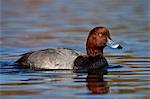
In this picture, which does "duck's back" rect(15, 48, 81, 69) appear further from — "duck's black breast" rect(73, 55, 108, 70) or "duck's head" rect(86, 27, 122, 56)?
"duck's head" rect(86, 27, 122, 56)

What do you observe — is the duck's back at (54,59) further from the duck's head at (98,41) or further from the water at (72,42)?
the duck's head at (98,41)

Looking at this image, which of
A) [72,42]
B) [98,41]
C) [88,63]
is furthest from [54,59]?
[72,42]

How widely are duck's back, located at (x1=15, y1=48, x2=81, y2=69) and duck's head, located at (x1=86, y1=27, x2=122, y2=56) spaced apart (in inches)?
21.8

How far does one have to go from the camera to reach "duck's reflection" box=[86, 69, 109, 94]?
417 inches

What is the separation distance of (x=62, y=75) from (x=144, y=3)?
18857 millimetres

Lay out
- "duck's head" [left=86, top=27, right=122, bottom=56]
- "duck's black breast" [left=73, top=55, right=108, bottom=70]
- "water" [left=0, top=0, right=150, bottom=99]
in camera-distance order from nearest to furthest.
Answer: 1. "water" [left=0, top=0, right=150, bottom=99]
2. "duck's black breast" [left=73, top=55, right=108, bottom=70]
3. "duck's head" [left=86, top=27, right=122, bottom=56]

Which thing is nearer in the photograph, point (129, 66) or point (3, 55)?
point (129, 66)

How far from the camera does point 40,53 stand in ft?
45.5

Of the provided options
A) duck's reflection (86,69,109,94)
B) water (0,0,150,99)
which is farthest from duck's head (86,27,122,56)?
duck's reflection (86,69,109,94)

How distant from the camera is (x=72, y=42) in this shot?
18500 millimetres

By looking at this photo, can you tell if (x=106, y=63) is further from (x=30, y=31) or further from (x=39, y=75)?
(x=30, y=31)

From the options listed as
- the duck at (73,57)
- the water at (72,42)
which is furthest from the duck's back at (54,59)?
the water at (72,42)

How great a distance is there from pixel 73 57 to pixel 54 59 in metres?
0.40

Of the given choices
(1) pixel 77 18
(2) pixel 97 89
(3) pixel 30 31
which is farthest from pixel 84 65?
(1) pixel 77 18
